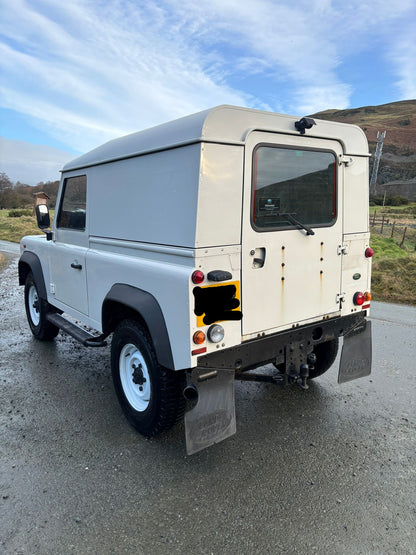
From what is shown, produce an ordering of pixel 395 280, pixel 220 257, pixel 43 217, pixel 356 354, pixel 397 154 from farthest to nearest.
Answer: pixel 397 154 < pixel 395 280 < pixel 43 217 < pixel 356 354 < pixel 220 257

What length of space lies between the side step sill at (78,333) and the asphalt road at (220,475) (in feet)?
1.69

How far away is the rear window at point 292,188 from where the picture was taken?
2.84 meters

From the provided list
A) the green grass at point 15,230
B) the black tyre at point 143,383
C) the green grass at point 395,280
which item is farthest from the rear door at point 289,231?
the green grass at point 15,230

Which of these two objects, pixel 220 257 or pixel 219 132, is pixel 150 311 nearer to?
pixel 220 257

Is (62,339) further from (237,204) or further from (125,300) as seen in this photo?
(237,204)

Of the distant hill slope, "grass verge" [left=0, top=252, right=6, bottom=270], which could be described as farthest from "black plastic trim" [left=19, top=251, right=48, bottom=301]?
the distant hill slope

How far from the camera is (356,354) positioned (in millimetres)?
3660

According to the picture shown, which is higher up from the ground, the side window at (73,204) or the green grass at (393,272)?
the side window at (73,204)

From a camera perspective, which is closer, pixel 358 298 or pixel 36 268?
pixel 358 298

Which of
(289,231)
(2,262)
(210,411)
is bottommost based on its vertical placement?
(210,411)

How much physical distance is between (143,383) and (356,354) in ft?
6.53

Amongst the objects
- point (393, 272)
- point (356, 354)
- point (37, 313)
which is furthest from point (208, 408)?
point (393, 272)

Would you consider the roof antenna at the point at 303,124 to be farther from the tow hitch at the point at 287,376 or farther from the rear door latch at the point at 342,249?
the tow hitch at the point at 287,376

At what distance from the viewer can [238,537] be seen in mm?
2225
